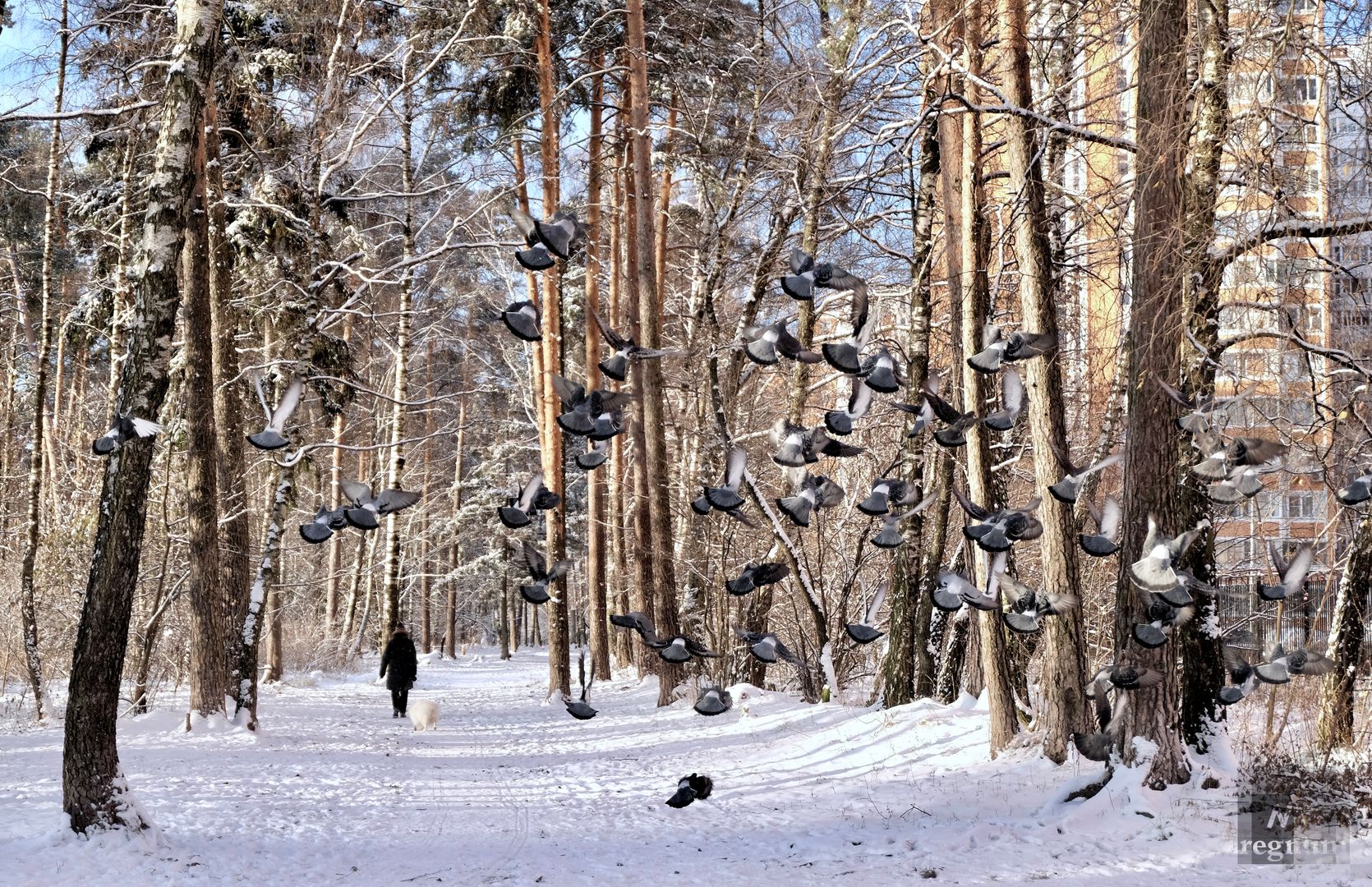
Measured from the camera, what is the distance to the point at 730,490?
26.1ft

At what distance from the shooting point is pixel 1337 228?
25.8 ft

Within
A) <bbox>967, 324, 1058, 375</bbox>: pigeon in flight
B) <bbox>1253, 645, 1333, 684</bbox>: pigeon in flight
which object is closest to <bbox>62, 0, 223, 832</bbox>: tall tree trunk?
<bbox>967, 324, 1058, 375</bbox>: pigeon in flight

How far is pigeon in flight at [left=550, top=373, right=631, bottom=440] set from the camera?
23.6ft

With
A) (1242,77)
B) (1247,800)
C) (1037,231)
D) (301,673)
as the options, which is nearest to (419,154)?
(301,673)

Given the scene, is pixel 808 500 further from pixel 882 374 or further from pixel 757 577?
pixel 882 374

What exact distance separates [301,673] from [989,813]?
17544 millimetres

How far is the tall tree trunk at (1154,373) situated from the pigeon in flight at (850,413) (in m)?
1.90

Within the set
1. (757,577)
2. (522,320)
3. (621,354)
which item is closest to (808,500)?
(757,577)

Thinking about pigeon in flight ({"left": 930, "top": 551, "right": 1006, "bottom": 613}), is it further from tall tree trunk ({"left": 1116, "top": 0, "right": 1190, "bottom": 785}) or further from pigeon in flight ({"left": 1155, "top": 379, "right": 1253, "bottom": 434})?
pigeon in flight ({"left": 1155, "top": 379, "right": 1253, "bottom": 434})

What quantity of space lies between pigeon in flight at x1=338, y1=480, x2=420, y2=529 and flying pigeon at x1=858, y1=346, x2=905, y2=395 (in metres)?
3.08

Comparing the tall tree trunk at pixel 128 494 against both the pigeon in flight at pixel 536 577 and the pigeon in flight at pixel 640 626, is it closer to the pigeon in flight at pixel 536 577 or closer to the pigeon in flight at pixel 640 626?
the pigeon in flight at pixel 536 577

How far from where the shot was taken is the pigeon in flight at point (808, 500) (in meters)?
7.64

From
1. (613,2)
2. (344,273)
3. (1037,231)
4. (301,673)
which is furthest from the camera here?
(301,673)

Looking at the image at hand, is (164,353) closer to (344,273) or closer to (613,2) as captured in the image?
(344,273)
